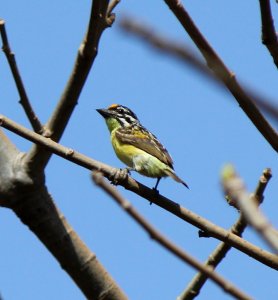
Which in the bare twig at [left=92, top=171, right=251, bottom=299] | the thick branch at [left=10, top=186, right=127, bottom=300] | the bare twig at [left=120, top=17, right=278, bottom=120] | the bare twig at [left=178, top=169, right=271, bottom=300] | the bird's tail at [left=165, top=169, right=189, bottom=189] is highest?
the bird's tail at [left=165, top=169, right=189, bottom=189]

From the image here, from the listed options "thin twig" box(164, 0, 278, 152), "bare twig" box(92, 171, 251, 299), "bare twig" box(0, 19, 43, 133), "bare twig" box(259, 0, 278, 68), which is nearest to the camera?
"bare twig" box(92, 171, 251, 299)

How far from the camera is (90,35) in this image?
248cm

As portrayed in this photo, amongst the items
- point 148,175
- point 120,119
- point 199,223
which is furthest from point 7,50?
point 120,119

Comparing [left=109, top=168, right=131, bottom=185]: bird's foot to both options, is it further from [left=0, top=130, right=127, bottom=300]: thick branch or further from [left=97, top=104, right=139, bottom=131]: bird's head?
[left=97, top=104, right=139, bottom=131]: bird's head

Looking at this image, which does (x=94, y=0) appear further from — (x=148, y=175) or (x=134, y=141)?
(x=134, y=141)

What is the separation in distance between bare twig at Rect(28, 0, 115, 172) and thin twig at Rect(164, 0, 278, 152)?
0.66 meters

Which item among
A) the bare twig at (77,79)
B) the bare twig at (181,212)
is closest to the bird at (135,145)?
the bare twig at (181,212)

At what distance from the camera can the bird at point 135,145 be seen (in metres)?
6.18

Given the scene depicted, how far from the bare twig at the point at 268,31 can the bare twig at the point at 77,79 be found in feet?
2.10

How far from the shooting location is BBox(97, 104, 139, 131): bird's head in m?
7.41

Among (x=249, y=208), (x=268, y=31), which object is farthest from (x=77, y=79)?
(x=249, y=208)

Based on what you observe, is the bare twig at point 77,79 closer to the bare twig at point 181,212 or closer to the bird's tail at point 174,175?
the bare twig at point 181,212

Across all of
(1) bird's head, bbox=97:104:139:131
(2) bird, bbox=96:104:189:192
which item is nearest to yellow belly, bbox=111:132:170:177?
(2) bird, bbox=96:104:189:192

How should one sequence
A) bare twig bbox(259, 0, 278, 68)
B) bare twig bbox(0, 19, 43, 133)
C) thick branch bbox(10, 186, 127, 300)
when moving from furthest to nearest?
bare twig bbox(0, 19, 43, 133) → thick branch bbox(10, 186, 127, 300) → bare twig bbox(259, 0, 278, 68)
